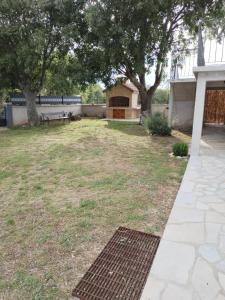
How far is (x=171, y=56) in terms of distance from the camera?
13133mm

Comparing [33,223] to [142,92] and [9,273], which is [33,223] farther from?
[142,92]

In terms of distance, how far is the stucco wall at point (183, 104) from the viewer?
40.9ft

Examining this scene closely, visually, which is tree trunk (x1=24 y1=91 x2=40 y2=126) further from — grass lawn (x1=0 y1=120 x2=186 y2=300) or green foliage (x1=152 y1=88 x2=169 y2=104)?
green foliage (x1=152 y1=88 x2=169 y2=104)

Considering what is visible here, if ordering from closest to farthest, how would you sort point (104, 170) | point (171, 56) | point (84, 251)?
1. point (84, 251)
2. point (104, 170)
3. point (171, 56)

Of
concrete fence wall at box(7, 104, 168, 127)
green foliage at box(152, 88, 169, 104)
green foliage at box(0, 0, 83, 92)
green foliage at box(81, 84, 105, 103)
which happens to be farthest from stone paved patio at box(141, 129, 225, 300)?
green foliage at box(152, 88, 169, 104)

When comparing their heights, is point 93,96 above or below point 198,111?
above

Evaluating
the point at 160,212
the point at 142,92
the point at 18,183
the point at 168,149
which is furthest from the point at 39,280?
the point at 142,92

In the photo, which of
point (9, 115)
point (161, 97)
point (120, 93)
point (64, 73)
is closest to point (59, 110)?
point (9, 115)

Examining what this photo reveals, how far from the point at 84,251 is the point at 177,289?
1.05m

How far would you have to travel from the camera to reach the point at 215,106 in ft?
51.1

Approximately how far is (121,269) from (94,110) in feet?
62.6

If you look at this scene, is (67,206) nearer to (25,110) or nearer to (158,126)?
(158,126)

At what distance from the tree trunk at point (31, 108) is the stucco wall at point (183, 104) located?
7279mm

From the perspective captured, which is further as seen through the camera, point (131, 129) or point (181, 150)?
point (131, 129)
